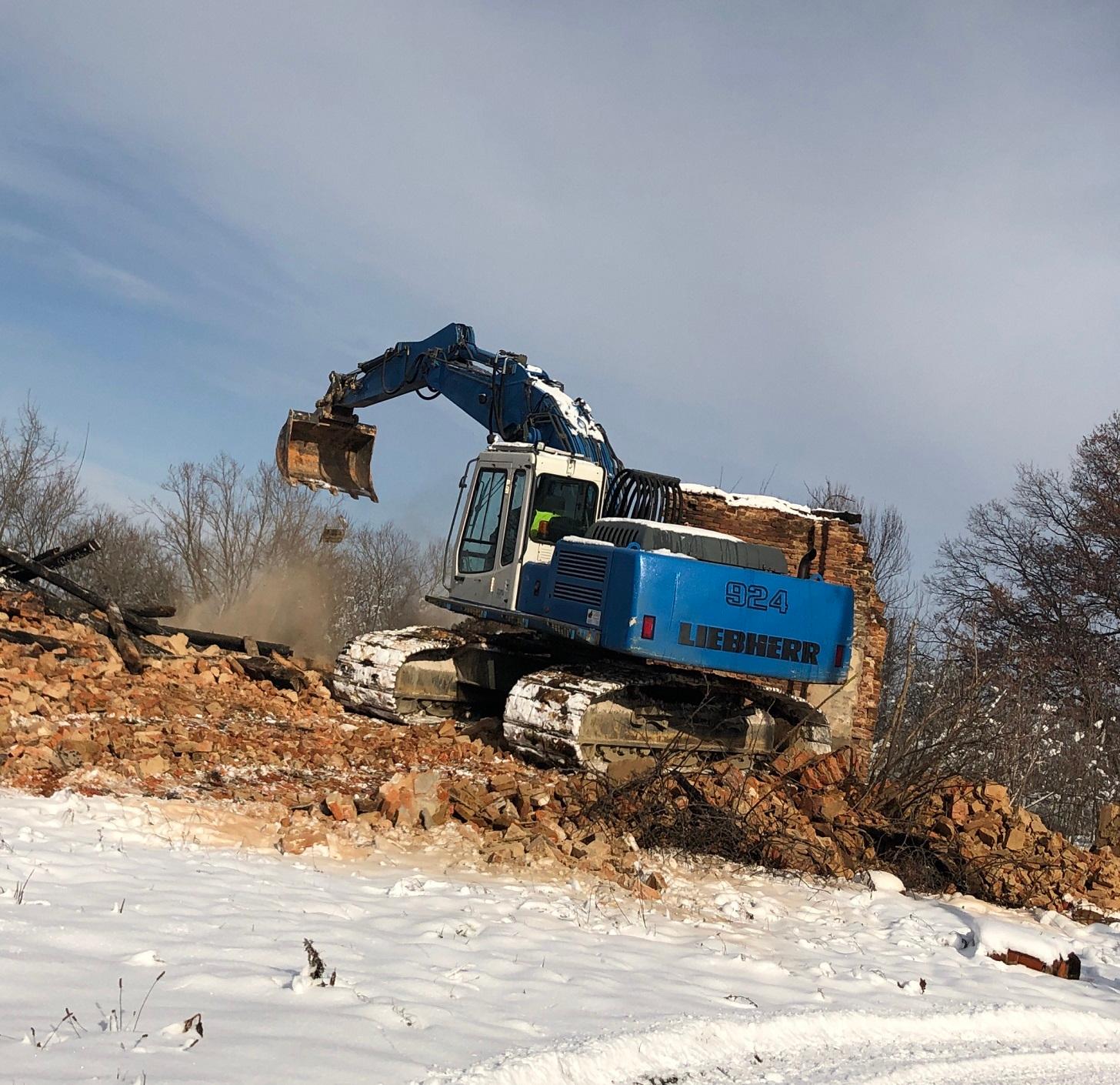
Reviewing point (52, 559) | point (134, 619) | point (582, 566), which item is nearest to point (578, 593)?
point (582, 566)

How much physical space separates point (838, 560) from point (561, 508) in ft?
15.8

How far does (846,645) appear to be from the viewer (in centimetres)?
1040

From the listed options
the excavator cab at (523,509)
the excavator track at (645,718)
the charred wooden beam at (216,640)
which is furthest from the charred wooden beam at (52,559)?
the excavator track at (645,718)

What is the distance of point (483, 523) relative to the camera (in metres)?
11.6

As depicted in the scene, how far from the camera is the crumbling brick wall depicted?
14.0 meters

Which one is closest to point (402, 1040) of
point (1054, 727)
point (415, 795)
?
point (415, 795)

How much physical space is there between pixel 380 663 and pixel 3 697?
3.59 m

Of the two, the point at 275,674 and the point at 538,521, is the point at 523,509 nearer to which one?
the point at 538,521

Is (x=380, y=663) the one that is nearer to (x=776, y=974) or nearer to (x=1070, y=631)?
(x=776, y=974)

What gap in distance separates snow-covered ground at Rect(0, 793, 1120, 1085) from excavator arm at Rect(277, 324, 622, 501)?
5.95m

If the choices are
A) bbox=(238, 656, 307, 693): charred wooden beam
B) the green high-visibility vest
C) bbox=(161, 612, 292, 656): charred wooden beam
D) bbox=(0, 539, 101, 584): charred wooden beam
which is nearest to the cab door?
the green high-visibility vest

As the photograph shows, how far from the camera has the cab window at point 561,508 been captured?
11.0 metres

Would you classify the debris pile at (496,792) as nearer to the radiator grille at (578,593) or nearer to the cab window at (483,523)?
the radiator grille at (578,593)

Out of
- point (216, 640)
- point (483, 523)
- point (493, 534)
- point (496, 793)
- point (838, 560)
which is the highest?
point (838, 560)
